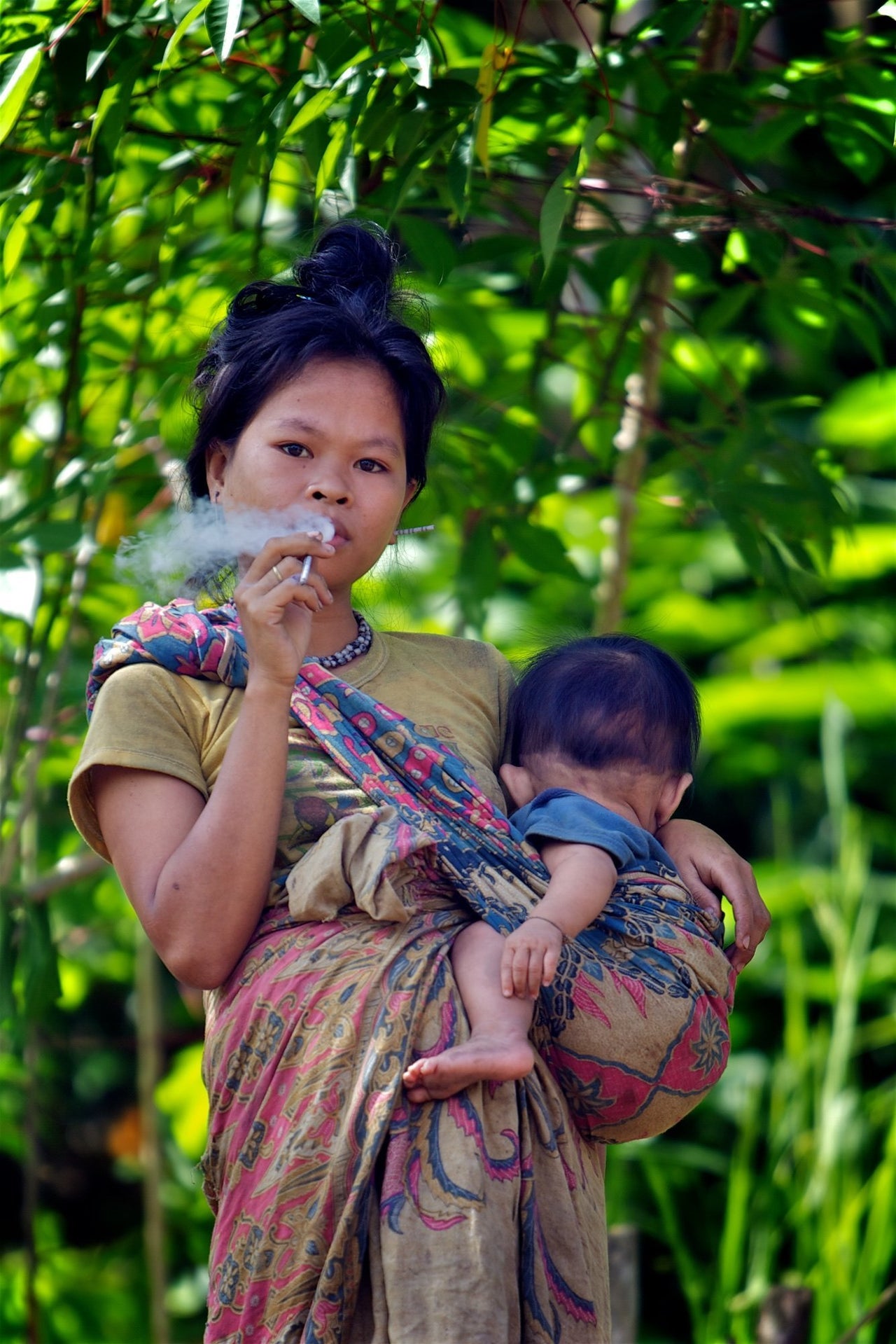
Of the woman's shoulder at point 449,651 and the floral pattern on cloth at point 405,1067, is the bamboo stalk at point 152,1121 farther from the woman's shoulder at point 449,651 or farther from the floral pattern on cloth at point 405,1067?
the floral pattern on cloth at point 405,1067

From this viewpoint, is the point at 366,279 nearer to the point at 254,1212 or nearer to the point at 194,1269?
the point at 254,1212

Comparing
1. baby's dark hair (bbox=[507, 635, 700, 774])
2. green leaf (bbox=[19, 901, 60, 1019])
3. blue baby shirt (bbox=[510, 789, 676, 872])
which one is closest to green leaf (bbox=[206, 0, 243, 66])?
baby's dark hair (bbox=[507, 635, 700, 774])

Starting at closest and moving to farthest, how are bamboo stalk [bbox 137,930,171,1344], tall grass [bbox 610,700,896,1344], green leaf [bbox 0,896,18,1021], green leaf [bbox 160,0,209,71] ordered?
green leaf [bbox 160,0,209,71] < green leaf [bbox 0,896,18,1021] < tall grass [bbox 610,700,896,1344] < bamboo stalk [bbox 137,930,171,1344]

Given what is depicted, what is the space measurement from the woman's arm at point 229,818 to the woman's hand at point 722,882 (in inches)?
19.0

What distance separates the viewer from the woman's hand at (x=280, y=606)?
→ 1.39 meters

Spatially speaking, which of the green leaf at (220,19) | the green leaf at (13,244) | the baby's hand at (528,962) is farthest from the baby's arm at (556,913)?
the green leaf at (13,244)

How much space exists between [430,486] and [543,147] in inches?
22.5

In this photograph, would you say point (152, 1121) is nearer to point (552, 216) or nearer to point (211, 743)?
point (211, 743)

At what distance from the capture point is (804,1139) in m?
3.22

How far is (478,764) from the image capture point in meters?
1.62

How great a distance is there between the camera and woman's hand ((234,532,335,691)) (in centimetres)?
139

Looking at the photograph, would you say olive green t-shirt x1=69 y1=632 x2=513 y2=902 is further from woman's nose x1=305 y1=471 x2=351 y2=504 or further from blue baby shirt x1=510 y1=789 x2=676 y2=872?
woman's nose x1=305 y1=471 x2=351 y2=504

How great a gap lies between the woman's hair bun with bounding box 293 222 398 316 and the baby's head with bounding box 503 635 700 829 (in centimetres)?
47

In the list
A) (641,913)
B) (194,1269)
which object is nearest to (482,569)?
(641,913)
